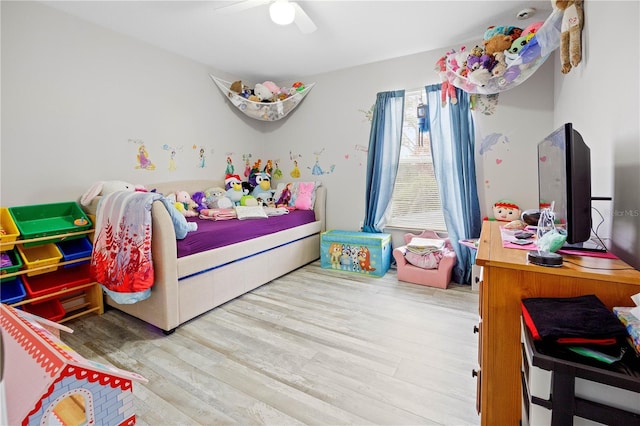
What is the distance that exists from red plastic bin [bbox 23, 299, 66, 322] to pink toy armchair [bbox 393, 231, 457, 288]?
294 cm

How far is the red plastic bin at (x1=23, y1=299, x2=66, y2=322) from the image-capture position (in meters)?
2.18

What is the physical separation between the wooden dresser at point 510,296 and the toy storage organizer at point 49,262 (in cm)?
271

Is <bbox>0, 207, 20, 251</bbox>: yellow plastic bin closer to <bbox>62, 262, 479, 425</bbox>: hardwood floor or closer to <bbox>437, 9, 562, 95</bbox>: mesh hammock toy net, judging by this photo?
<bbox>62, 262, 479, 425</bbox>: hardwood floor

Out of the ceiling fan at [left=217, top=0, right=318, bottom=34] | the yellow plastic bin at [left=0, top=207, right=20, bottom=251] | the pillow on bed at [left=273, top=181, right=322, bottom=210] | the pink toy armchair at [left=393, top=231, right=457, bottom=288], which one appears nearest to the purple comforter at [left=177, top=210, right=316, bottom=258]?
the pillow on bed at [left=273, top=181, right=322, bottom=210]

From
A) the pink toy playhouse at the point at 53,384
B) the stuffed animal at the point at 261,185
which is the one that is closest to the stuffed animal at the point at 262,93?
the stuffed animal at the point at 261,185

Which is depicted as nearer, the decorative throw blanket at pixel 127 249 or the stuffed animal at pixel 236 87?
the decorative throw blanket at pixel 127 249

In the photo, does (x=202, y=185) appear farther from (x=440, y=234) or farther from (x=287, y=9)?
(x=440, y=234)

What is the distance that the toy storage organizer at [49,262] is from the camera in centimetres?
201

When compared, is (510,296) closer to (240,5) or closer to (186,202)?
(240,5)

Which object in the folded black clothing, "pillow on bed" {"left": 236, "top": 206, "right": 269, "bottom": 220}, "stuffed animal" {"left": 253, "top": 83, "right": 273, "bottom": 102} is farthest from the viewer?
"stuffed animal" {"left": 253, "top": 83, "right": 273, "bottom": 102}

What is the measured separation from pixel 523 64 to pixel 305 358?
268 centimetres

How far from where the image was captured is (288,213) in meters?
3.43

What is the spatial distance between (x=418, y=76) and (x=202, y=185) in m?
2.76

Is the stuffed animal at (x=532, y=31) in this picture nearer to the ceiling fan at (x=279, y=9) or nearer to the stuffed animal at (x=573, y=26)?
the stuffed animal at (x=573, y=26)
